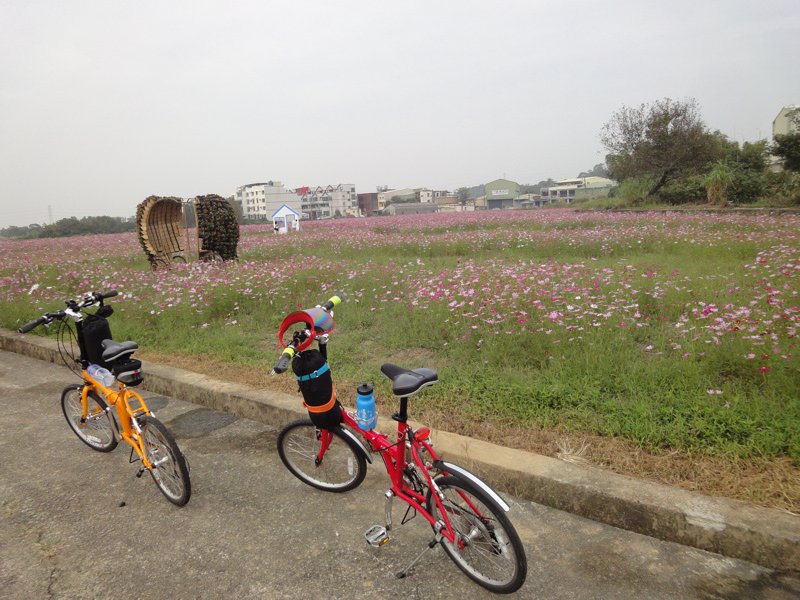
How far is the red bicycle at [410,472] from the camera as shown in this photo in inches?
87.6

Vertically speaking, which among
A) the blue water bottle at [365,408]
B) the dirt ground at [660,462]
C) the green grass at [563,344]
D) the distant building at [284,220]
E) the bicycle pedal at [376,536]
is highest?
the distant building at [284,220]

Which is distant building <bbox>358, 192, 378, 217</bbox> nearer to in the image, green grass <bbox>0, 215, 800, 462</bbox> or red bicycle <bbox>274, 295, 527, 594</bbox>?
green grass <bbox>0, 215, 800, 462</bbox>

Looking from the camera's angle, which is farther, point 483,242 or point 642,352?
point 483,242

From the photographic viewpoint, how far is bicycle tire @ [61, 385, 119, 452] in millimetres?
3736

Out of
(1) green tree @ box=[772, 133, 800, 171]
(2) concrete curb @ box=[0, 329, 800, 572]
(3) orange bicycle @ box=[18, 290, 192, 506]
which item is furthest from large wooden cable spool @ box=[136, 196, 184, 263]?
(1) green tree @ box=[772, 133, 800, 171]

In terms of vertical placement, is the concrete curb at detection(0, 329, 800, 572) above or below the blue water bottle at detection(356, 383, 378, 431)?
below

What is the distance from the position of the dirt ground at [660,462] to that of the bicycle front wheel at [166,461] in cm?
164

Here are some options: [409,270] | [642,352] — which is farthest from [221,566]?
A: [409,270]

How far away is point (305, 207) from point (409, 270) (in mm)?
109339

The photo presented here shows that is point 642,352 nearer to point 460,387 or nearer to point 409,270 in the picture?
point 460,387

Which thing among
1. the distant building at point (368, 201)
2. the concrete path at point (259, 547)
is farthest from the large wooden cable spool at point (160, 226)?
the distant building at point (368, 201)

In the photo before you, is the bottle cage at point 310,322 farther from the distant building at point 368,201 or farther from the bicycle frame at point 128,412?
the distant building at point 368,201

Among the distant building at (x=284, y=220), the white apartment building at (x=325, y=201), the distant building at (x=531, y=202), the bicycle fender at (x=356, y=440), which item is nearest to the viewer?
the bicycle fender at (x=356, y=440)

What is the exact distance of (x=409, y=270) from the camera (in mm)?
8531
